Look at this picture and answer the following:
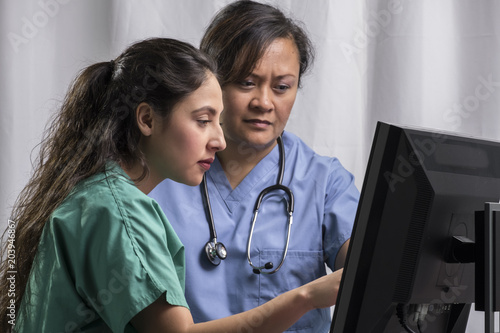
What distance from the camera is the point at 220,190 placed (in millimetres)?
1330

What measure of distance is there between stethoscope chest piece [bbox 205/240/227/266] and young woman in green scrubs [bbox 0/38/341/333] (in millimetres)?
241

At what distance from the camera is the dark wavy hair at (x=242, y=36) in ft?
4.20

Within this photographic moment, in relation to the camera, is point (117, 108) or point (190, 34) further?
point (190, 34)

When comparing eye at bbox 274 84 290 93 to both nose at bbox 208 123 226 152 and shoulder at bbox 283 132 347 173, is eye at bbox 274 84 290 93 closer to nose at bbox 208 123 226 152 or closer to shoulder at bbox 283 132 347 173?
shoulder at bbox 283 132 347 173

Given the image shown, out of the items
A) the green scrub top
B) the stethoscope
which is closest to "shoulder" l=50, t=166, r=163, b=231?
the green scrub top

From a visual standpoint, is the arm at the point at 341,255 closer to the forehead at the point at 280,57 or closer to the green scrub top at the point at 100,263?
the forehead at the point at 280,57

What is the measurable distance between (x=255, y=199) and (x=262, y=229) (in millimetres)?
72

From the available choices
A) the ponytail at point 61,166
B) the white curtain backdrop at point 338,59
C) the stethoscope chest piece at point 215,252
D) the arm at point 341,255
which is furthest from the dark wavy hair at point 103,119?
the white curtain backdrop at point 338,59

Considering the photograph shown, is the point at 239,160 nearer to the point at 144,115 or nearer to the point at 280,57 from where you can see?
the point at 280,57

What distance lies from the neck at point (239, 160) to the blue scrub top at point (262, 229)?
0.02 m

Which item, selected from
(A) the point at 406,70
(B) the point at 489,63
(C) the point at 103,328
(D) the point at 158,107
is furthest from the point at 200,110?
(B) the point at 489,63

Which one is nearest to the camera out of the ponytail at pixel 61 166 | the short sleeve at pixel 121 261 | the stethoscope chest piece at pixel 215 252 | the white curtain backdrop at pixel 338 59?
the short sleeve at pixel 121 261

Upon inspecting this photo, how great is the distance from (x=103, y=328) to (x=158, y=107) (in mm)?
336

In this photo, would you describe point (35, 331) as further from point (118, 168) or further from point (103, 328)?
point (118, 168)
